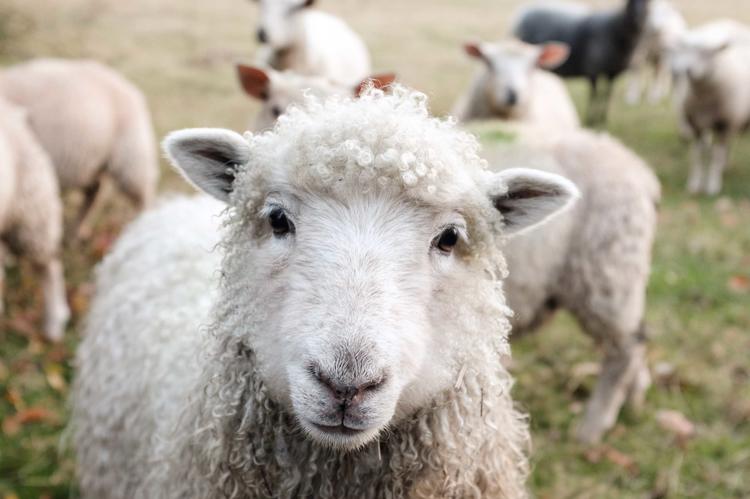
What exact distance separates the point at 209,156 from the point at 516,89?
438 centimetres

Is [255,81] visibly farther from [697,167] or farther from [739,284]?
[697,167]

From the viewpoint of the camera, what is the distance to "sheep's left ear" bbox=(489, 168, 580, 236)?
196cm

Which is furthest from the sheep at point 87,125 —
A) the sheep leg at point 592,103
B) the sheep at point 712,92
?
the sheep leg at point 592,103

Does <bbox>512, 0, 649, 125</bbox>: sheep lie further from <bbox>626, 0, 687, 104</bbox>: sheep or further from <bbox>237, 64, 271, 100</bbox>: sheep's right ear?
<bbox>237, 64, 271, 100</bbox>: sheep's right ear

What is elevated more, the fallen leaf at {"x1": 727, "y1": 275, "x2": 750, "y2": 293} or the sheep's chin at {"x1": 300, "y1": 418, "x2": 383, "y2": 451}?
the sheep's chin at {"x1": 300, "y1": 418, "x2": 383, "y2": 451}

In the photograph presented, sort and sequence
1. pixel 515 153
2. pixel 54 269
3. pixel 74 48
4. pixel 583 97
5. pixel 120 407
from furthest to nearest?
pixel 583 97
pixel 74 48
pixel 54 269
pixel 515 153
pixel 120 407

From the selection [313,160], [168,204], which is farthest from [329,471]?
[168,204]

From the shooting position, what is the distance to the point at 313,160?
177 centimetres

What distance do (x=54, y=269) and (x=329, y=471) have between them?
3453mm

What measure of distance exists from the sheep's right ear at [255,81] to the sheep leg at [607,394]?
265 cm

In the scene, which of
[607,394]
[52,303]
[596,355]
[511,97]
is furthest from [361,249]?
[511,97]

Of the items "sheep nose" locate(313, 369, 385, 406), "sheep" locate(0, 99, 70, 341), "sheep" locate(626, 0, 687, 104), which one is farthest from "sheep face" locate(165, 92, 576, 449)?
"sheep" locate(626, 0, 687, 104)

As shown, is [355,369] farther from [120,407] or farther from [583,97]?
[583,97]

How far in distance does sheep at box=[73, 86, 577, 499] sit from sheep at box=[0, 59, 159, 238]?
3483mm
